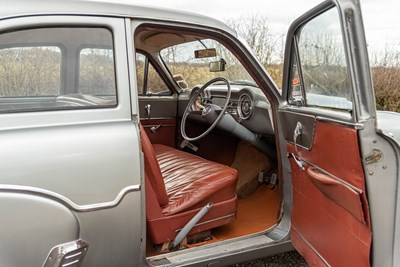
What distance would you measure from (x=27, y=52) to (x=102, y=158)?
1.94 ft

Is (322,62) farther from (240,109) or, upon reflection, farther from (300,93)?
(240,109)

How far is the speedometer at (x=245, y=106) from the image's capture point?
310 cm

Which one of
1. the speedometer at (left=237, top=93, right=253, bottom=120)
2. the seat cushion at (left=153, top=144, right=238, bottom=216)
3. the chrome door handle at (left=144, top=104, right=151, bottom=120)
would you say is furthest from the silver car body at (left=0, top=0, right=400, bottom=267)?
the chrome door handle at (left=144, top=104, right=151, bottom=120)

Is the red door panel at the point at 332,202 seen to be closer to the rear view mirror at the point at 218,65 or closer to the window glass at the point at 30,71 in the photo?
the rear view mirror at the point at 218,65

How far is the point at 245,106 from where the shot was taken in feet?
10.4

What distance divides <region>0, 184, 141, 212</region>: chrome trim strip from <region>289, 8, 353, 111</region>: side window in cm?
102

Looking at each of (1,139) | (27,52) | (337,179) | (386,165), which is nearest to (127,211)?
(1,139)

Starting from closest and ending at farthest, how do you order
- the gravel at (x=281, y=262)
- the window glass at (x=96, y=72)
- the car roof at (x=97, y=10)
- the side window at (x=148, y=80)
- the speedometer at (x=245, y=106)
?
the car roof at (x=97, y=10) < the window glass at (x=96, y=72) < the gravel at (x=281, y=262) < the speedometer at (x=245, y=106) < the side window at (x=148, y=80)

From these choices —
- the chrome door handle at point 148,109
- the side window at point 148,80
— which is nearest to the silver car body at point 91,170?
the side window at point 148,80

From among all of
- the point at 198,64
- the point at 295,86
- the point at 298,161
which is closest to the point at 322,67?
the point at 295,86

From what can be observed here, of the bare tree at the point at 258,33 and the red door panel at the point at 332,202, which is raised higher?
the bare tree at the point at 258,33

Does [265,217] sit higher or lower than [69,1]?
lower

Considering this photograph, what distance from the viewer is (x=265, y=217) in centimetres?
276

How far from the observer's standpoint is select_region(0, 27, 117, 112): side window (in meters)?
1.61
